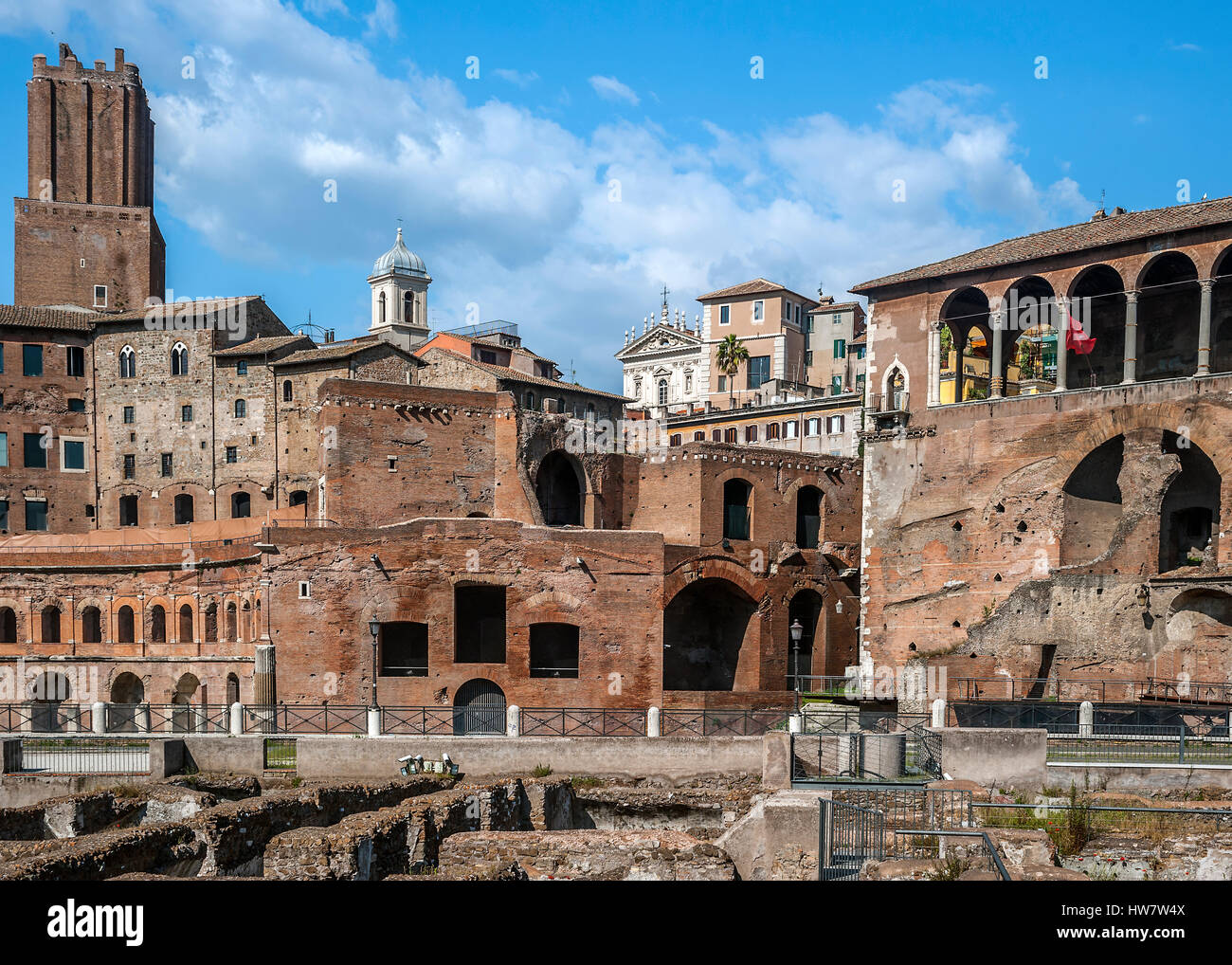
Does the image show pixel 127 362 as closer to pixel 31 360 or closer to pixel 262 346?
pixel 31 360

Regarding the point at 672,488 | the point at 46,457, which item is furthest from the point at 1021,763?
the point at 46,457

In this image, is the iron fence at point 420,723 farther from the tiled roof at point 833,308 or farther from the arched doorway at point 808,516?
the tiled roof at point 833,308

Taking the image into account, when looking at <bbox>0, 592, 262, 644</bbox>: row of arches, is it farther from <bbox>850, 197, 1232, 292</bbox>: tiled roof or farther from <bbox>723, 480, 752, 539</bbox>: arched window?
<bbox>850, 197, 1232, 292</bbox>: tiled roof

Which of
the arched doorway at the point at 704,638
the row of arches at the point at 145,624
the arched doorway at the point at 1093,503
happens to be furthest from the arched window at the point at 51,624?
the arched doorway at the point at 1093,503

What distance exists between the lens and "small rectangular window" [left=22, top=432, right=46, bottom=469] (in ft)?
163

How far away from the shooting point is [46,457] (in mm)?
49969

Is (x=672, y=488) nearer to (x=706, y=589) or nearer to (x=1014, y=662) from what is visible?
(x=706, y=589)

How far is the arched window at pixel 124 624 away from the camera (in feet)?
137

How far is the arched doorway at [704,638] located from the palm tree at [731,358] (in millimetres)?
30250

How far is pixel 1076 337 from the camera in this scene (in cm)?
3691

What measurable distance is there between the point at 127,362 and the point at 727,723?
34413 millimetres

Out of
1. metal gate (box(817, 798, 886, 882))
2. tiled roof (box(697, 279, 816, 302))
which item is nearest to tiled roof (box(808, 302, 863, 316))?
tiled roof (box(697, 279, 816, 302))

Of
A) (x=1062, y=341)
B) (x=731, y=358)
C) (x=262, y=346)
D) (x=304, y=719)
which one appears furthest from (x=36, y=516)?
(x=1062, y=341)
